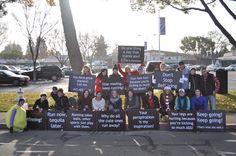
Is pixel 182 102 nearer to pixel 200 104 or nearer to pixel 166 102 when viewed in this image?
pixel 200 104

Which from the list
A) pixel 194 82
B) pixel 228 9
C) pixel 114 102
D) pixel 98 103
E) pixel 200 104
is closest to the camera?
pixel 200 104

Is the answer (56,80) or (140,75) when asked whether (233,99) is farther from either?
(56,80)

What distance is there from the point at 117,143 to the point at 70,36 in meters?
8.63

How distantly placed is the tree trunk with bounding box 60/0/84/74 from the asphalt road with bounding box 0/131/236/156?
6.30 metres

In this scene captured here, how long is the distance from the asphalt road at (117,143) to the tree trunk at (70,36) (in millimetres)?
6302

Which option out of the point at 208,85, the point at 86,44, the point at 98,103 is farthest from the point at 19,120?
the point at 86,44

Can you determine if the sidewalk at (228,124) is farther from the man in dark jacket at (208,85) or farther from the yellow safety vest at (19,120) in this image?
the yellow safety vest at (19,120)

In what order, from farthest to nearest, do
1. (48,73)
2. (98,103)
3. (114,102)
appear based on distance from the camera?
(48,73) → (114,102) → (98,103)

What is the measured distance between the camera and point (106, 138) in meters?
11.3

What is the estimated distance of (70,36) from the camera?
18.2m

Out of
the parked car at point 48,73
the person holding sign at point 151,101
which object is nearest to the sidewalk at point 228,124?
the person holding sign at point 151,101

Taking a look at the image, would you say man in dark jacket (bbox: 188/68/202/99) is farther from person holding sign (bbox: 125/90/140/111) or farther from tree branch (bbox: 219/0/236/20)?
tree branch (bbox: 219/0/236/20)

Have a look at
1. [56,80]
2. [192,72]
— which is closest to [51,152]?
[192,72]

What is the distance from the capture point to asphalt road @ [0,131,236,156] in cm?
945
